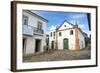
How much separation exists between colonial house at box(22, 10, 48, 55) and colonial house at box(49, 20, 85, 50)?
11cm

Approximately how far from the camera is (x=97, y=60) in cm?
224

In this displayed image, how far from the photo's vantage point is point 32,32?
1982 millimetres

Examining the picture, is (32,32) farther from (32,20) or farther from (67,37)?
(67,37)

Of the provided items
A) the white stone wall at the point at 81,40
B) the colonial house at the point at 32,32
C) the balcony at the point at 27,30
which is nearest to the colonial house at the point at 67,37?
the white stone wall at the point at 81,40

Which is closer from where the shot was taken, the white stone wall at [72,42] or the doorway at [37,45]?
the doorway at [37,45]

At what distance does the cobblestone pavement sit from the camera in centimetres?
198

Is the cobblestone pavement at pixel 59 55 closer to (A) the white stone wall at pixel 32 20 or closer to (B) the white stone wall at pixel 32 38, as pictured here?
(B) the white stone wall at pixel 32 38

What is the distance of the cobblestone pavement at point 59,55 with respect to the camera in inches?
78.0

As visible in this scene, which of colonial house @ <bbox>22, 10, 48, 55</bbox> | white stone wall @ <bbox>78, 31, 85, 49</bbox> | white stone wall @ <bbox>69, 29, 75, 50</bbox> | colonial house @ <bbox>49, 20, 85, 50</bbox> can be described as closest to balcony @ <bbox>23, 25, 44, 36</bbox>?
colonial house @ <bbox>22, 10, 48, 55</bbox>

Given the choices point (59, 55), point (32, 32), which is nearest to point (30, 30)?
point (32, 32)

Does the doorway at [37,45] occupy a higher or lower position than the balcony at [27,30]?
lower

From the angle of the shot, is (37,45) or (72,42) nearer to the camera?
(37,45)

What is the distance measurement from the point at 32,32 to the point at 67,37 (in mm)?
382

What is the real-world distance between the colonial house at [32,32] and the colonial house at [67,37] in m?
0.11
